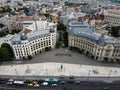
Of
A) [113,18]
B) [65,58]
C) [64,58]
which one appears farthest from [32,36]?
[113,18]

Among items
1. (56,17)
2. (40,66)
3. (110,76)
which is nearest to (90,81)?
(110,76)

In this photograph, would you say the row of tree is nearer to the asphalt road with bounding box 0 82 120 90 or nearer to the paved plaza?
the paved plaza

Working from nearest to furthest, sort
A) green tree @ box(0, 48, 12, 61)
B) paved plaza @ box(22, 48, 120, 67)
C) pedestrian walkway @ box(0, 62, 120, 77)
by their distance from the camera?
pedestrian walkway @ box(0, 62, 120, 77)
green tree @ box(0, 48, 12, 61)
paved plaza @ box(22, 48, 120, 67)

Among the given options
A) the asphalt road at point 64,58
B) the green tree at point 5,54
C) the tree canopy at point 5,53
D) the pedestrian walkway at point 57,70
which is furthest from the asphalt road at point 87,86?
A: the tree canopy at point 5,53

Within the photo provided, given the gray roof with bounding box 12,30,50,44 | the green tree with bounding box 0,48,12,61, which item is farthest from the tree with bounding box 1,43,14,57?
the gray roof with bounding box 12,30,50,44

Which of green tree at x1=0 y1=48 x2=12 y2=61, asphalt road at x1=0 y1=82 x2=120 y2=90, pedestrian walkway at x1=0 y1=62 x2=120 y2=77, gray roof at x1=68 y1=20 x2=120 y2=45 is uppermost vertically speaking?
gray roof at x1=68 y1=20 x2=120 y2=45

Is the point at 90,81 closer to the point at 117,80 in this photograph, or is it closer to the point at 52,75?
the point at 117,80

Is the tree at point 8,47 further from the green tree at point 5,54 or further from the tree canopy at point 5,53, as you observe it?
the green tree at point 5,54
